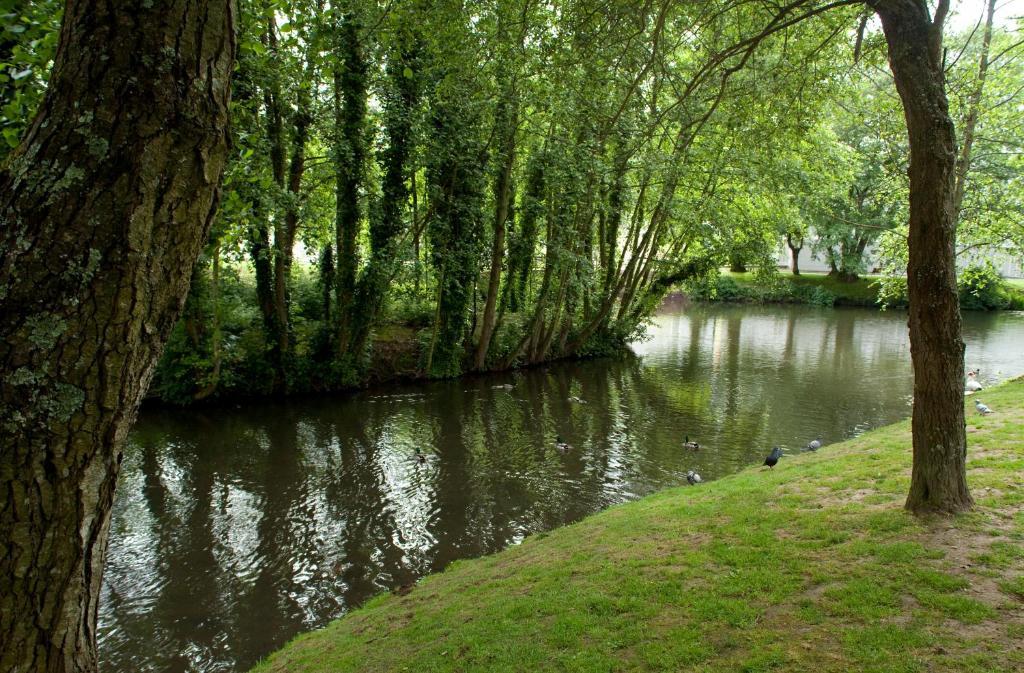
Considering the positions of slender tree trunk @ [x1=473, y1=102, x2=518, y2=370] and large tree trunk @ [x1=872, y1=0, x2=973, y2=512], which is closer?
large tree trunk @ [x1=872, y1=0, x2=973, y2=512]

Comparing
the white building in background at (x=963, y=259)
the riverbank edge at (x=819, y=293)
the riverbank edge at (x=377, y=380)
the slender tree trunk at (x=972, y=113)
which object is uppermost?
the slender tree trunk at (x=972, y=113)

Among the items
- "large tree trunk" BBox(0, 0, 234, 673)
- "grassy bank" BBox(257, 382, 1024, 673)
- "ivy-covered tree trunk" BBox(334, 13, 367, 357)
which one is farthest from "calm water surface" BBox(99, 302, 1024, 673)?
"large tree trunk" BBox(0, 0, 234, 673)

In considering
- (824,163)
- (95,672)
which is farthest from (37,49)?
(824,163)

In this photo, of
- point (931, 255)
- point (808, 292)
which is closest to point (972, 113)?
point (931, 255)

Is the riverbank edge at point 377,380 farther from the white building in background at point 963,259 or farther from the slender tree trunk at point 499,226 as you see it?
the white building in background at point 963,259

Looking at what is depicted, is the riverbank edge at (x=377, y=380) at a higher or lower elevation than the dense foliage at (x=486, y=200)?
lower

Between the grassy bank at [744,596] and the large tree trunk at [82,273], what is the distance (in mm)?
3444

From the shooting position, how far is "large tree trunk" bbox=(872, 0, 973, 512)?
5656mm

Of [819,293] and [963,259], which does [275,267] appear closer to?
[963,259]

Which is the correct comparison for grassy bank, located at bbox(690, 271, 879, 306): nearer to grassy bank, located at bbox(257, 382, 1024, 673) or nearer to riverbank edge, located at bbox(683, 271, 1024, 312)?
riverbank edge, located at bbox(683, 271, 1024, 312)

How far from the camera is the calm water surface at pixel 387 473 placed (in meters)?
7.68

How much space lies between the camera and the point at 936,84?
565cm

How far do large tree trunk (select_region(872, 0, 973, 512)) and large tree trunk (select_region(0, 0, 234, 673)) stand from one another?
610cm

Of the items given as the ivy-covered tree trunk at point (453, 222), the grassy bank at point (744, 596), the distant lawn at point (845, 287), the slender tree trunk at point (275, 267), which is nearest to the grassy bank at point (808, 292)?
the distant lawn at point (845, 287)
